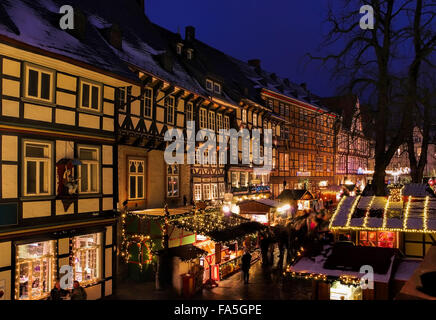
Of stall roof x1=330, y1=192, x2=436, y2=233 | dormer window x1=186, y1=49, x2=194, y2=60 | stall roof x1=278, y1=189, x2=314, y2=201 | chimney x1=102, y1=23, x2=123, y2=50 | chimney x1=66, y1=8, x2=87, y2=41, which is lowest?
stall roof x1=278, y1=189, x2=314, y2=201

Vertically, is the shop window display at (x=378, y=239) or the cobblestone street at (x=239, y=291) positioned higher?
the shop window display at (x=378, y=239)

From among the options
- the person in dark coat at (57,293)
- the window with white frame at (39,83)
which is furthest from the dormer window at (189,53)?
the person in dark coat at (57,293)

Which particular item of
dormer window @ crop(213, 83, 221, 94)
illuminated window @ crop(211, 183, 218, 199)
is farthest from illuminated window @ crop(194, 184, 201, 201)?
dormer window @ crop(213, 83, 221, 94)

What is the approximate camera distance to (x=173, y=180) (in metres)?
22.0

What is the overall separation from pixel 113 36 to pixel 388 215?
1414 centimetres

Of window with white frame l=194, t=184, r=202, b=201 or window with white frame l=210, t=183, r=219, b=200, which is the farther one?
window with white frame l=210, t=183, r=219, b=200

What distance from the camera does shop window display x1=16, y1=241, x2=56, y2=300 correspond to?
11.9m

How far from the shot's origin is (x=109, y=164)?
15.3 m

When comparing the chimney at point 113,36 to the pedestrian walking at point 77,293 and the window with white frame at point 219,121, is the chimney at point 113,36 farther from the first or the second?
the pedestrian walking at point 77,293

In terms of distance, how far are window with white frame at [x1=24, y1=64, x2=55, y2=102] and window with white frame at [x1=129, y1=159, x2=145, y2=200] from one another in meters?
6.32

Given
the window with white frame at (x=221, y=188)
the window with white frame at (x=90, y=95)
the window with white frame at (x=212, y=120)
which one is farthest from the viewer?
the window with white frame at (x=221, y=188)

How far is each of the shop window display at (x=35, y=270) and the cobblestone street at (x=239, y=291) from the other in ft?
9.81

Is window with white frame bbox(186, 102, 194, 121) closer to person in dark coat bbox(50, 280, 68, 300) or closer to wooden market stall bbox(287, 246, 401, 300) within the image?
person in dark coat bbox(50, 280, 68, 300)

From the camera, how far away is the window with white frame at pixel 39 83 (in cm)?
1212
